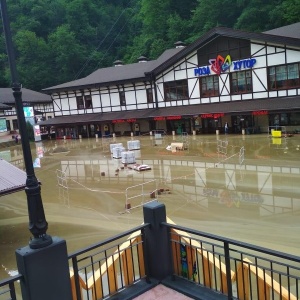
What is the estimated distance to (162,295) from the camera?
17.1ft

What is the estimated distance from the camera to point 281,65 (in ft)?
96.7

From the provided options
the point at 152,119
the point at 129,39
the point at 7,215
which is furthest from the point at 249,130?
the point at 129,39

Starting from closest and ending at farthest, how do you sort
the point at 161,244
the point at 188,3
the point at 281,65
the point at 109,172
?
the point at 161,244 < the point at 109,172 < the point at 281,65 < the point at 188,3

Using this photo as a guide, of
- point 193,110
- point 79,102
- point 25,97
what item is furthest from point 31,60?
point 193,110

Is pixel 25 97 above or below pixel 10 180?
above

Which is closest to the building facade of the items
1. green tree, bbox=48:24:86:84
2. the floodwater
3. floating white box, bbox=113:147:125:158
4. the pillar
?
the floodwater

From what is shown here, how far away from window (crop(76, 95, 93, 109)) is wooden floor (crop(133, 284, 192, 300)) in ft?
124

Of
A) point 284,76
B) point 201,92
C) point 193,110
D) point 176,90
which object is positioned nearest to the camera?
point 284,76

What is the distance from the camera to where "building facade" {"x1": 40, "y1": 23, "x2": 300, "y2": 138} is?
96.9 ft

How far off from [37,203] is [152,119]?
31973 millimetres

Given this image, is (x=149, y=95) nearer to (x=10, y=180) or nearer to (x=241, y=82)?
(x=241, y=82)

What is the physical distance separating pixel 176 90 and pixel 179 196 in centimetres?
2368

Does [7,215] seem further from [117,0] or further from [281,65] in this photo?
[117,0]

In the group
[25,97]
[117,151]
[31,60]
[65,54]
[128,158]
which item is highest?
[65,54]
